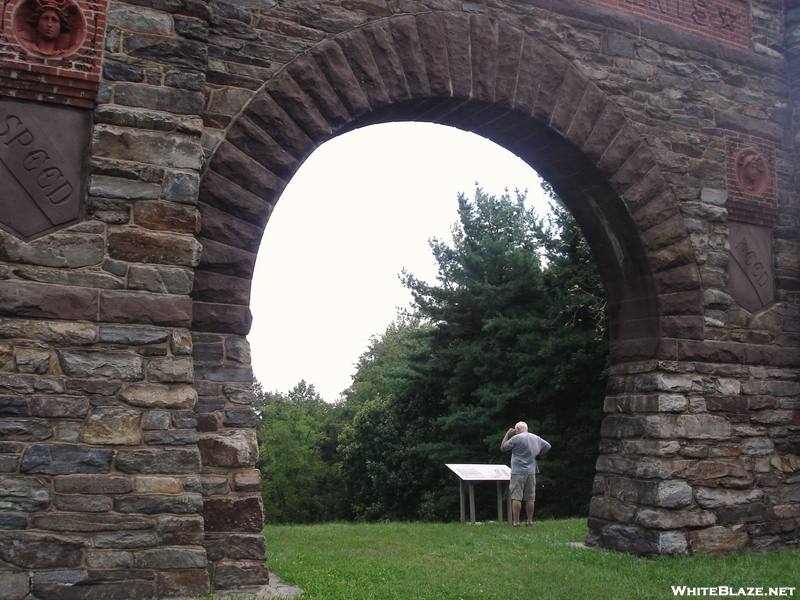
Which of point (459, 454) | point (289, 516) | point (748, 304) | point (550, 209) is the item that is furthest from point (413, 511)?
point (748, 304)

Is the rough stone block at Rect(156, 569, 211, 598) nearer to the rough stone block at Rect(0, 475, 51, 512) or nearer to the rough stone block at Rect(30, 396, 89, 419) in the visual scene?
the rough stone block at Rect(0, 475, 51, 512)

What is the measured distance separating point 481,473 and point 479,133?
585 centimetres

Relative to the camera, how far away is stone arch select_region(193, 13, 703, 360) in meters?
5.69

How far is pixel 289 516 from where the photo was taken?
37031 mm

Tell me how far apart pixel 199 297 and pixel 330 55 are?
2.27 meters

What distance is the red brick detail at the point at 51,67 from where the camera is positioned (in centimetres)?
486

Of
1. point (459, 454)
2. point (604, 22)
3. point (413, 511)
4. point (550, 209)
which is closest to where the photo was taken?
point (604, 22)

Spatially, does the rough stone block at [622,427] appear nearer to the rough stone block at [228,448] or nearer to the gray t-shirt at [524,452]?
the gray t-shirt at [524,452]

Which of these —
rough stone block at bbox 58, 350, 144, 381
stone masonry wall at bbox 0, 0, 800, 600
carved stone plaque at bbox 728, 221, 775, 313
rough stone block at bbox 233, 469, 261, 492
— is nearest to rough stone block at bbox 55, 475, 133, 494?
stone masonry wall at bbox 0, 0, 800, 600

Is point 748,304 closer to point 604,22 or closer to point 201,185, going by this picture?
point 604,22

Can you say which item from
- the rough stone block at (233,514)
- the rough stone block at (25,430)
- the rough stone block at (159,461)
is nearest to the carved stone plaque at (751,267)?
the rough stone block at (233,514)

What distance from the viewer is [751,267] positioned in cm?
789

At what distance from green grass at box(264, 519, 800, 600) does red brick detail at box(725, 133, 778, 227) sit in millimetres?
3380

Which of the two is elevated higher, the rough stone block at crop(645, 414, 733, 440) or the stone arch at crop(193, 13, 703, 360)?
the stone arch at crop(193, 13, 703, 360)
